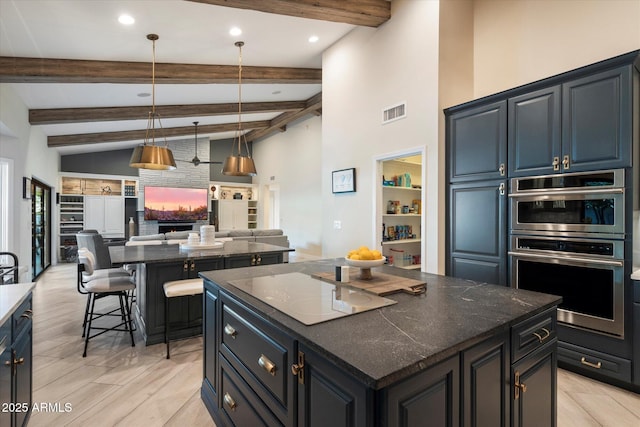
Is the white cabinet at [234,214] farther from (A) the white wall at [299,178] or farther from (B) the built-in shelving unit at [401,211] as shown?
(B) the built-in shelving unit at [401,211]

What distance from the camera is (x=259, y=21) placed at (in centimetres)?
404

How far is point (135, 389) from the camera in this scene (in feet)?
8.03

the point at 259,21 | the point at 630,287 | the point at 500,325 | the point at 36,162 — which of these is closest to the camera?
the point at 500,325

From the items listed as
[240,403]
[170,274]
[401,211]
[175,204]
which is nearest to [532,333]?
[240,403]

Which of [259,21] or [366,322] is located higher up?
[259,21]

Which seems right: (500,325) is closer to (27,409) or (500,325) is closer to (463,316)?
(463,316)

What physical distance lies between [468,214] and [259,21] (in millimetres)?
3330

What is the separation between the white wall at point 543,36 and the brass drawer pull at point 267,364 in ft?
12.0

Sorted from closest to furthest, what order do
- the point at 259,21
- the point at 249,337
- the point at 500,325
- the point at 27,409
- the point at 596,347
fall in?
1. the point at 500,325
2. the point at 249,337
3. the point at 27,409
4. the point at 596,347
5. the point at 259,21

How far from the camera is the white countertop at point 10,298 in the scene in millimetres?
1426

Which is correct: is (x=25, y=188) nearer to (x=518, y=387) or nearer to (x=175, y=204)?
(x=175, y=204)

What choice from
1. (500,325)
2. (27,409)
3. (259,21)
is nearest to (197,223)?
(259,21)

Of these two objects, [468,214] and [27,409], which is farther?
[468,214]

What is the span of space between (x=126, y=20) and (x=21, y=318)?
3.12 meters
